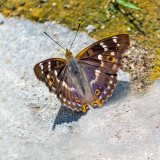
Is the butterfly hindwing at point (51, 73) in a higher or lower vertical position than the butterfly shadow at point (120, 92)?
higher

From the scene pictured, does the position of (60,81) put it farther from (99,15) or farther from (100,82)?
(99,15)

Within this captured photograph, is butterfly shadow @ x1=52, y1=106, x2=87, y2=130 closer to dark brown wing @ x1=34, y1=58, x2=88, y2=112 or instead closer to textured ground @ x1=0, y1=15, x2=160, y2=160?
textured ground @ x1=0, y1=15, x2=160, y2=160

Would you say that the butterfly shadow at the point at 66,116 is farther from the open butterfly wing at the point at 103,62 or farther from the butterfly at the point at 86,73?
the open butterfly wing at the point at 103,62

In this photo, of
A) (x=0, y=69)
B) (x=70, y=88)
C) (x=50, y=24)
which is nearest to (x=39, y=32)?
(x=50, y=24)

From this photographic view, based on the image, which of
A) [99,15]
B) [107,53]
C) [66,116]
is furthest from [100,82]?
[99,15]

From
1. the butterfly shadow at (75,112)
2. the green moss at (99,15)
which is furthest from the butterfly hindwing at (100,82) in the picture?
the green moss at (99,15)

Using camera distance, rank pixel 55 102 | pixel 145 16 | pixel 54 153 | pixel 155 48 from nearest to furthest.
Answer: pixel 54 153
pixel 55 102
pixel 155 48
pixel 145 16

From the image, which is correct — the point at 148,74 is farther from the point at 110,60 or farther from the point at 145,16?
the point at 145,16
